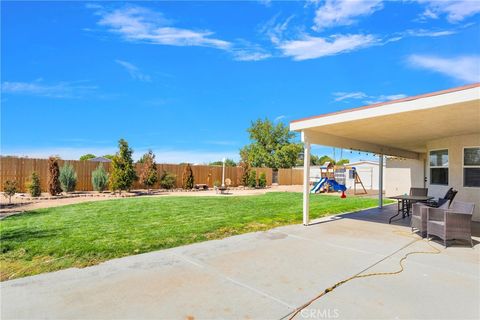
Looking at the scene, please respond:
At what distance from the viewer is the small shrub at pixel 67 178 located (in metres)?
15.3

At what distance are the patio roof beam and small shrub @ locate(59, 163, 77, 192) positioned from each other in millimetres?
13996

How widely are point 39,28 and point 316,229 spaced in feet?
37.6

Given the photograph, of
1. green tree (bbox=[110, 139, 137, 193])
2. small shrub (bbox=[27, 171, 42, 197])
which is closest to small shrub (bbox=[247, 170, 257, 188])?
green tree (bbox=[110, 139, 137, 193])

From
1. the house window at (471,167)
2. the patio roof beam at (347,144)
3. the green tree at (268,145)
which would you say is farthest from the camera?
the green tree at (268,145)

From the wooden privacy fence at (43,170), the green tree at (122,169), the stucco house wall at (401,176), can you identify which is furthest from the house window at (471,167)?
the wooden privacy fence at (43,170)

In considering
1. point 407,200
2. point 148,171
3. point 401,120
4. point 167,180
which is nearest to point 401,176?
point 407,200

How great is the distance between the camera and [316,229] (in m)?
7.04

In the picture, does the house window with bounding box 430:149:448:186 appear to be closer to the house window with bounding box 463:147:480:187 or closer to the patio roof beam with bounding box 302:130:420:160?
the house window with bounding box 463:147:480:187

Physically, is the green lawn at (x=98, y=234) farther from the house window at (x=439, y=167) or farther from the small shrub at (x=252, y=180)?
the small shrub at (x=252, y=180)

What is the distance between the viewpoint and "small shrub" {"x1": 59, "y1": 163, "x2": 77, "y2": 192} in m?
15.3

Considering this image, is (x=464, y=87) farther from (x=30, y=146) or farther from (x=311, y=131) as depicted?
(x=30, y=146)

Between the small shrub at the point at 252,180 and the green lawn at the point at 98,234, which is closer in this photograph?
the green lawn at the point at 98,234

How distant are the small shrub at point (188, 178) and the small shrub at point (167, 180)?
1.14m

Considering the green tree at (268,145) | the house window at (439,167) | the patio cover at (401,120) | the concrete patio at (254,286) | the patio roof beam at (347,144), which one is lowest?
the concrete patio at (254,286)
